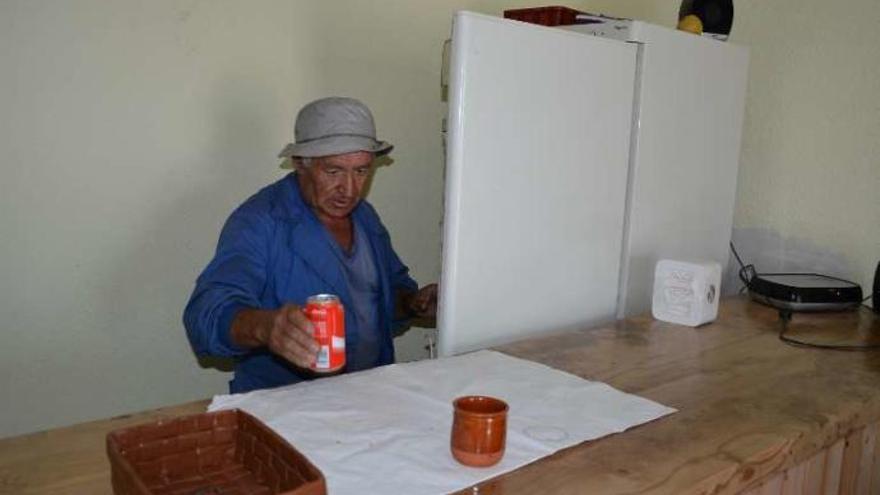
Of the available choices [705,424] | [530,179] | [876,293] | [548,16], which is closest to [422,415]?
[705,424]

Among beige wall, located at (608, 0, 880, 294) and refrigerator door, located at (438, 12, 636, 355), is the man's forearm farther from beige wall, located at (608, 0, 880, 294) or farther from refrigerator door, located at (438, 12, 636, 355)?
beige wall, located at (608, 0, 880, 294)

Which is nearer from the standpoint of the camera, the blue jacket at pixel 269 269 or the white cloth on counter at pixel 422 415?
the white cloth on counter at pixel 422 415

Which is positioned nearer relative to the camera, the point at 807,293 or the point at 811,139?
the point at 807,293

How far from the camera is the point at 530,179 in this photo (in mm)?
1500

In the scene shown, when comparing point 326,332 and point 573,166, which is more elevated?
point 573,166

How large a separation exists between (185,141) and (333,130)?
0.48 metres

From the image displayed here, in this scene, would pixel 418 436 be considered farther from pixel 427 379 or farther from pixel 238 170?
pixel 238 170

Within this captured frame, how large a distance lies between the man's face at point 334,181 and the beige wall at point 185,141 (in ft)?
1.26

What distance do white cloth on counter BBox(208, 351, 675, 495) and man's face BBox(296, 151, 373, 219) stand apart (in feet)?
1.72

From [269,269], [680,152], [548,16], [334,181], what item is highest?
[548,16]

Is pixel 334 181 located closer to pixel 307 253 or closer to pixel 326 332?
pixel 307 253

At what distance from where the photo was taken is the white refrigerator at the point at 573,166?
1.39m

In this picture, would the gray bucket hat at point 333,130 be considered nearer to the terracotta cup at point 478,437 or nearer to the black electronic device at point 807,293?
the terracotta cup at point 478,437

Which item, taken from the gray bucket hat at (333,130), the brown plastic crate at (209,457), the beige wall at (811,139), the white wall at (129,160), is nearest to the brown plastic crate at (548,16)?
the gray bucket hat at (333,130)
